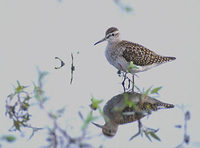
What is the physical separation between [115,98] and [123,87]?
2.56 feet

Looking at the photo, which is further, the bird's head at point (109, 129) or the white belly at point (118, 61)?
the white belly at point (118, 61)

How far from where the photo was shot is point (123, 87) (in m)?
9.20

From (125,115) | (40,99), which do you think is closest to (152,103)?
(125,115)

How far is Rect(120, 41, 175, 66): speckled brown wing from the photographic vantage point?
1012 cm

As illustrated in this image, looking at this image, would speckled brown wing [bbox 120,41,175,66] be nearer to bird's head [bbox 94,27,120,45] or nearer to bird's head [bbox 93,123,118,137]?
bird's head [bbox 94,27,120,45]

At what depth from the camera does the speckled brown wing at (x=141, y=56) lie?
1012 cm

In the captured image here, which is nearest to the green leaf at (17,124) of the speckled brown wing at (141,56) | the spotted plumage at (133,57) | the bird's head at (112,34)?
the spotted plumage at (133,57)

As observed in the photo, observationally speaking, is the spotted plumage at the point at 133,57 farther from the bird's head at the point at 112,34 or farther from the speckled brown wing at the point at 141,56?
the bird's head at the point at 112,34

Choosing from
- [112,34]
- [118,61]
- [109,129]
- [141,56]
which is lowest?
[109,129]

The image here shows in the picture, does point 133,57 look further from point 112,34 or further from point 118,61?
point 112,34

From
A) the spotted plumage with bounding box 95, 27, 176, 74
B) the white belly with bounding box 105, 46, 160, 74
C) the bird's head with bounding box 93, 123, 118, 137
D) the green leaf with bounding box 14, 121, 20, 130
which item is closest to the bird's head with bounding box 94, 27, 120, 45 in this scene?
the spotted plumage with bounding box 95, 27, 176, 74

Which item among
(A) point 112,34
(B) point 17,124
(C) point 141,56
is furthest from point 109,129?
(A) point 112,34

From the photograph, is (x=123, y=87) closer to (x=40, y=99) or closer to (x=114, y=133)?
(x=114, y=133)

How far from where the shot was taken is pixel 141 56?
1020 cm
